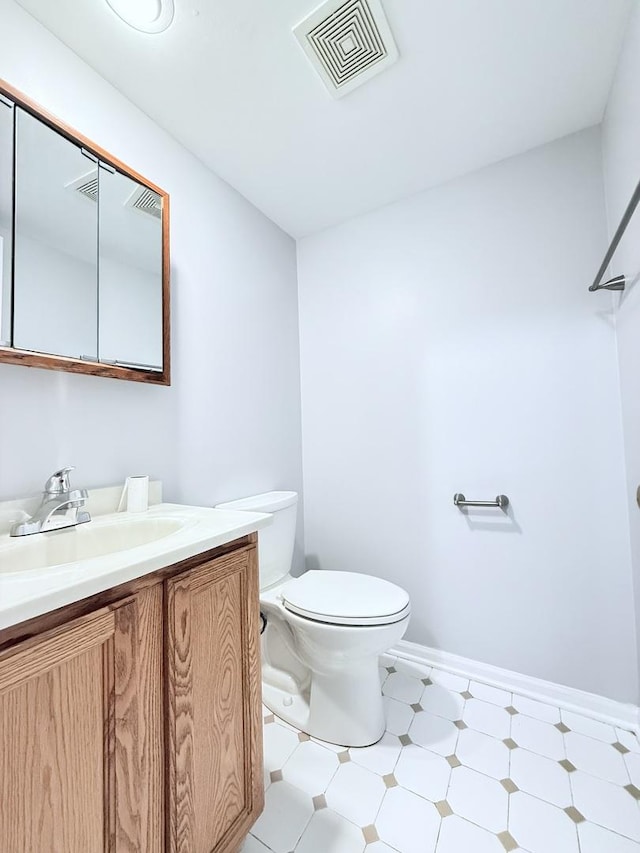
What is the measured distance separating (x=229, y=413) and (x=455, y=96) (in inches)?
55.1

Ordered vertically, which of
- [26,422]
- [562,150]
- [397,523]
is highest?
[562,150]

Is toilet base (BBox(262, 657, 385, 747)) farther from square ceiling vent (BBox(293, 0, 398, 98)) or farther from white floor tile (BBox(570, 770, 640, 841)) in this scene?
square ceiling vent (BBox(293, 0, 398, 98))

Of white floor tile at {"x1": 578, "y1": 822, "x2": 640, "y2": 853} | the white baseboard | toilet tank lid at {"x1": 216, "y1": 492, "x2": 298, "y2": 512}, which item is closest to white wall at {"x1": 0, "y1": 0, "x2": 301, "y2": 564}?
toilet tank lid at {"x1": 216, "y1": 492, "x2": 298, "y2": 512}

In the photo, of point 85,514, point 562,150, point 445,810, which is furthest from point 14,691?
point 562,150

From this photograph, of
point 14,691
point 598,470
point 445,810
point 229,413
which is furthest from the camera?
point 229,413

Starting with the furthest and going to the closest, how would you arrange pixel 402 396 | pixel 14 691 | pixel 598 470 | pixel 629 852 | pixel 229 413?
pixel 402 396
pixel 229 413
pixel 598 470
pixel 629 852
pixel 14 691

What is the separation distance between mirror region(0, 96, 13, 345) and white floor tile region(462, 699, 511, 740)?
188 centimetres

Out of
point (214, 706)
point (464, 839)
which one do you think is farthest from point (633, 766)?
point (214, 706)

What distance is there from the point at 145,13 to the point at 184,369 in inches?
38.5

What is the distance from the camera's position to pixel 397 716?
1.38 metres

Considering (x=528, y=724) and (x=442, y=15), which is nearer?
(x=442, y=15)

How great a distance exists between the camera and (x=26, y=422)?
963 millimetres

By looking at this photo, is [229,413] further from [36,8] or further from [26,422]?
[36,8]

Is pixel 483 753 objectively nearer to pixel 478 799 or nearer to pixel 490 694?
pixel 478 799
